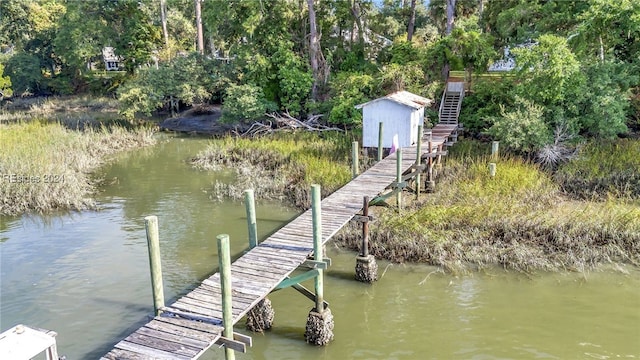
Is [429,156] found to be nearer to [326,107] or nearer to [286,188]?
[286,188]

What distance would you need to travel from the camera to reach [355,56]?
101 ft

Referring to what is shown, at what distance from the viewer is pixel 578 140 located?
1883 cm

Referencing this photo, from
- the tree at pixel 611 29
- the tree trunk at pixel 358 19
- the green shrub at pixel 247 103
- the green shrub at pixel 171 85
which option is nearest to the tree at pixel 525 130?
the tree at pixel 611 29

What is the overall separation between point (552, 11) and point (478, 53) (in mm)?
3726

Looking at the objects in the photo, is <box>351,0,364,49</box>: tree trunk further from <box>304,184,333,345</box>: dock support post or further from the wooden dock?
<box>304,184,333,345</box>: dock support post

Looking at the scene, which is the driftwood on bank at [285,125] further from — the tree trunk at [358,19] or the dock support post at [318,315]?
the dock support post at [318,315]

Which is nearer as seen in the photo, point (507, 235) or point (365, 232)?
point (365, 232)

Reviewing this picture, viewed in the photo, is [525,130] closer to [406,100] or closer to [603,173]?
[603,173]

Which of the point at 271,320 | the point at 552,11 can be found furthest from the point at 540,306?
the point at 552,11

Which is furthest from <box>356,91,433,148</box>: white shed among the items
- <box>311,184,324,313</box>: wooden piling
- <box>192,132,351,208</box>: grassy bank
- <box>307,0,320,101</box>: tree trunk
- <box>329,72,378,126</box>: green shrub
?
<box>307,0,320,101</box>: tree trunk

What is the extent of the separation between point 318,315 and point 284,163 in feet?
39.4

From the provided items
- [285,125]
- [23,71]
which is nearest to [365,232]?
[285,125]

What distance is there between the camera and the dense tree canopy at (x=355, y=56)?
60.4 ft

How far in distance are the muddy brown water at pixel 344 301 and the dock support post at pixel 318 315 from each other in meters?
0.21
